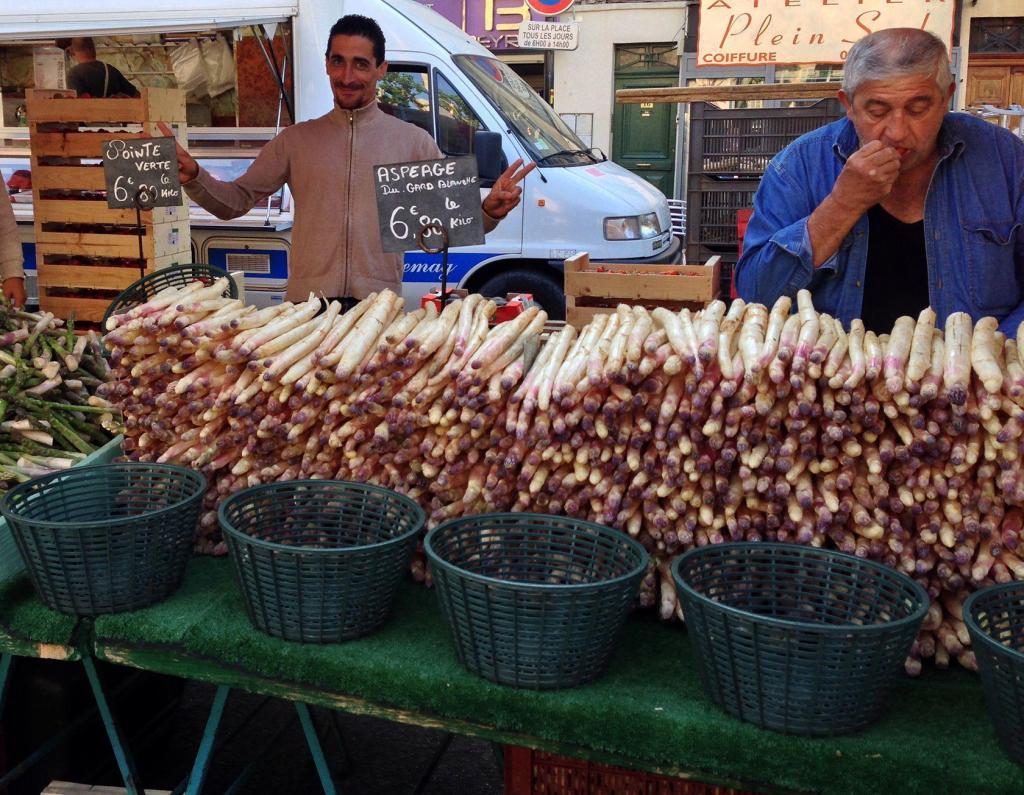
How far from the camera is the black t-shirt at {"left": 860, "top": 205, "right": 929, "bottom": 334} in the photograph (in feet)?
8.93

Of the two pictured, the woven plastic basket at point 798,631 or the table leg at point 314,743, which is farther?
the table leg at point 314,743

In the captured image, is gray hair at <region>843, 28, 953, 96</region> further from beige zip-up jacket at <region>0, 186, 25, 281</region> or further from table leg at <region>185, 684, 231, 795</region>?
beige zip-up jacket at <region>0, 186, 25, 281</region>

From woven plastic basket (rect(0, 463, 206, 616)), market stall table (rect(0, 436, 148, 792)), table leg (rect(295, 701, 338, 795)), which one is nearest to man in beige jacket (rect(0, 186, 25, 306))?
market stall table (rect(0, 436, 148, 792))

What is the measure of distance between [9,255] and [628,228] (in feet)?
14.1

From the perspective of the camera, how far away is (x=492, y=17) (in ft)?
51.5

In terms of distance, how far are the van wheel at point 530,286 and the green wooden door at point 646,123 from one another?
873 centimetres

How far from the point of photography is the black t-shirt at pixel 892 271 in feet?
8.93

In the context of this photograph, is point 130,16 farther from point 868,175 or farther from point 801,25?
point 868,175

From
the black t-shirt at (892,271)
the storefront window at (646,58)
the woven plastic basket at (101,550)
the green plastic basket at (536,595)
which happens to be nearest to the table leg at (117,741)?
the woven plastic basket at (101,550)

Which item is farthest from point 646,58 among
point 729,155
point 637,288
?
point 637,288

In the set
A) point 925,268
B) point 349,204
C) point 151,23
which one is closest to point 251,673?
point 925,268

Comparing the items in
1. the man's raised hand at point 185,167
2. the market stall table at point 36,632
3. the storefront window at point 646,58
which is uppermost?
the storefront window at point 646,58

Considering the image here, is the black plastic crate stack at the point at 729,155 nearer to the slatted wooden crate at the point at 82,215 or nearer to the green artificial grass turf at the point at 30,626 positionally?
the slatted wooden crate at the point at 82,215

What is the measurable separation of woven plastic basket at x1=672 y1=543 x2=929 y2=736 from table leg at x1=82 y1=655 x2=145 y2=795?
54.7 inches
